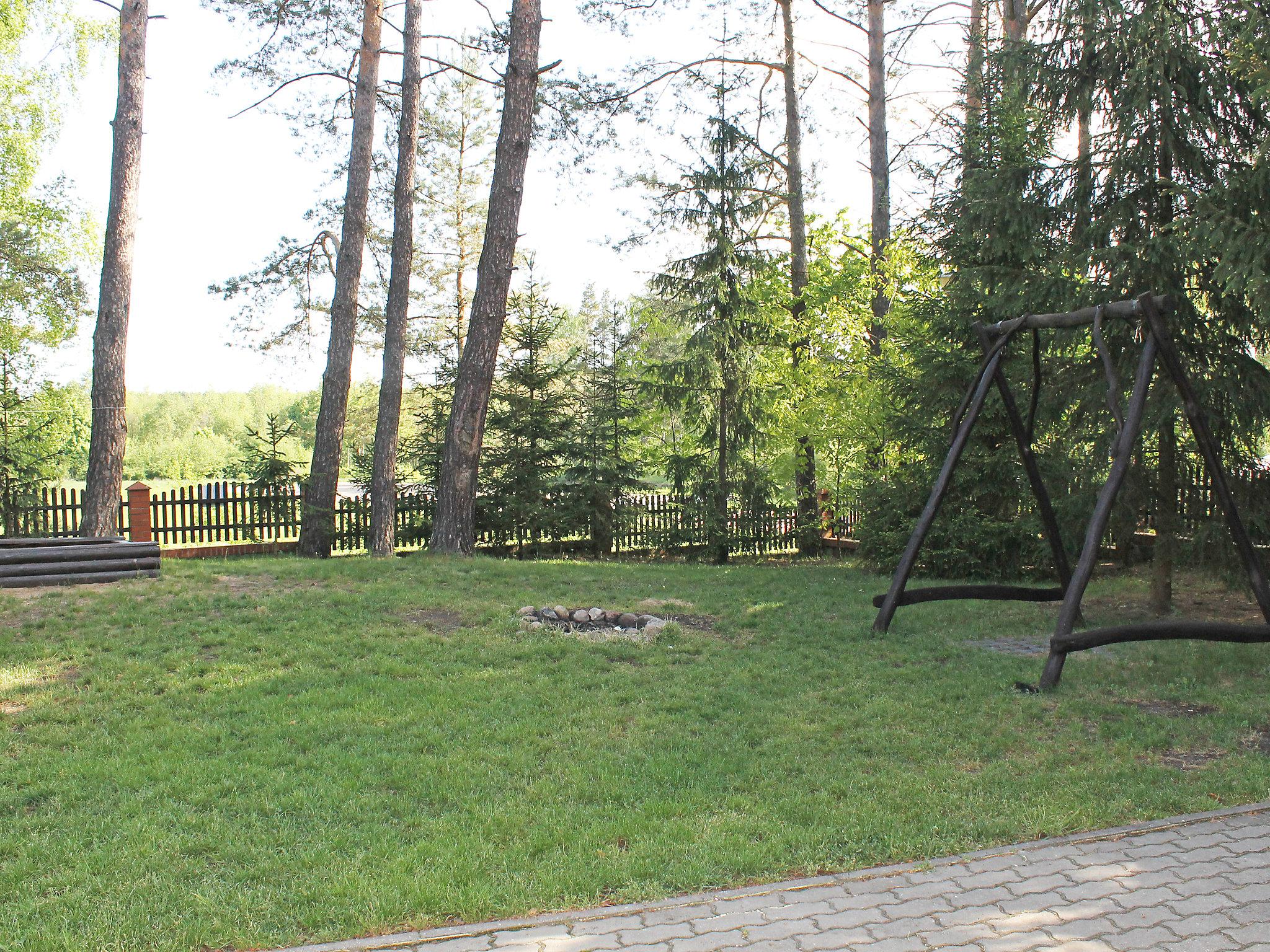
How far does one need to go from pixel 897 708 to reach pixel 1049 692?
1.15 metres

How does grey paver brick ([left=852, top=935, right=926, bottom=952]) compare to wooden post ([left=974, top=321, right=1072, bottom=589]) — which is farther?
wooden post ([left=974, top=321, right=1072, bottom=589])

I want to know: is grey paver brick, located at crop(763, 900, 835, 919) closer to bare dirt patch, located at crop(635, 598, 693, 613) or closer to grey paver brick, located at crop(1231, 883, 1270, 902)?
grey paver brick, located at crop(1231, 883, 1270, 902)

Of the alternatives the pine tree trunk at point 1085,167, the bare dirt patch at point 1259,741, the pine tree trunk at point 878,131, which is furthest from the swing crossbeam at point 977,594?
the pine tree trunk at point 878,131

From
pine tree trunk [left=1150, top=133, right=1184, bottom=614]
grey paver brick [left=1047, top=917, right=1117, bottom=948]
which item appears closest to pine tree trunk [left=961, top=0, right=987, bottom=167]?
pine tree trunk [left=1150, top=133, right=1184, bottom=614]

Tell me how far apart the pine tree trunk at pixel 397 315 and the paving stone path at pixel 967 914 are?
12.7m

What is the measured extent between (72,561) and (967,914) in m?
9.55

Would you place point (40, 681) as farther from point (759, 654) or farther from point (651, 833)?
point (759, 654)

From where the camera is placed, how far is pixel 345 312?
51.4 ft

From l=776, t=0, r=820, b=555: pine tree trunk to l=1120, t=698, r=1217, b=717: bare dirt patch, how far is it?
38.0 ft

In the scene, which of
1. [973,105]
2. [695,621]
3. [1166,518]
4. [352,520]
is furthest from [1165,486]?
[352,520]

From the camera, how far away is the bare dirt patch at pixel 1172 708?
607 cm

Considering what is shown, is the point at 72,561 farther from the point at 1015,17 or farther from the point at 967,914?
the point at 1015,17

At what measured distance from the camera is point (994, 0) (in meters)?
18.9

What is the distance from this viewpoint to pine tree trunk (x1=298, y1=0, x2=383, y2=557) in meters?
15.4
